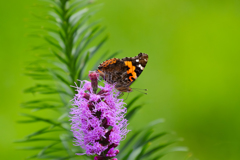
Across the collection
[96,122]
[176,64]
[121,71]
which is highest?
[176,64]

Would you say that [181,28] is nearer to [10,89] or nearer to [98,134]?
[10,89]

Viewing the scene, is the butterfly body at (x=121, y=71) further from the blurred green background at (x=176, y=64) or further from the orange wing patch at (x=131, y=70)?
the blurred green background at (x=176, y=64)

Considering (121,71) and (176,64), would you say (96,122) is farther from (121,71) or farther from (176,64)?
(176,64)

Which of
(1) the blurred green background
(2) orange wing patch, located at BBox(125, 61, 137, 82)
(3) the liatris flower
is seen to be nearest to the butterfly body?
(2) orange wing patch, located at BBox(125, 61, 137, 82)

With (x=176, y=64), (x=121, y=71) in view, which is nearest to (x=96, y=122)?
(x=121, y=71)

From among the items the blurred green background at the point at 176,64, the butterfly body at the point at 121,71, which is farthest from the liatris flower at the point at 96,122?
the blurred green background at the point at 176,64

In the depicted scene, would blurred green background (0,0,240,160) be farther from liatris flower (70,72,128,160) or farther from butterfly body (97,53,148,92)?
liatris flower (70,72,128,160)
